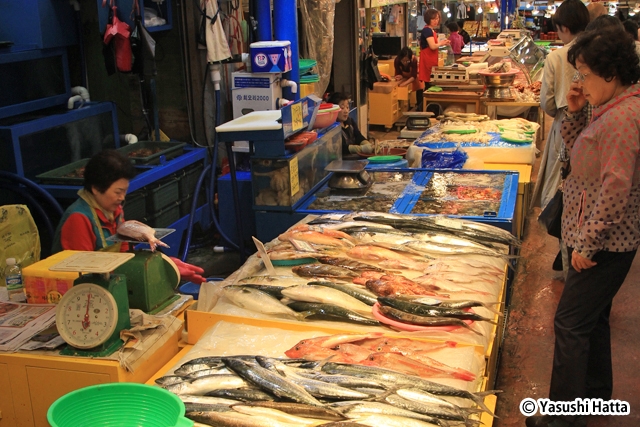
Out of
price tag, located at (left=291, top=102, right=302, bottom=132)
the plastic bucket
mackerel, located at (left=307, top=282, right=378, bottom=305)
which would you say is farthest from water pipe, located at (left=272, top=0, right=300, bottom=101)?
the plastic bucket

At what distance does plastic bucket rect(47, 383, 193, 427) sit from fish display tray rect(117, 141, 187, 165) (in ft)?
14.5

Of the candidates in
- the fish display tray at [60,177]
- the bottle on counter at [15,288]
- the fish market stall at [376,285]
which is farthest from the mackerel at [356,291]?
the fish display tray at [60,177]

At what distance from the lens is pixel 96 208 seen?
380 centimetres

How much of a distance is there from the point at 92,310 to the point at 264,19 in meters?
5.15

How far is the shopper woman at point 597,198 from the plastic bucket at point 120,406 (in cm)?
220

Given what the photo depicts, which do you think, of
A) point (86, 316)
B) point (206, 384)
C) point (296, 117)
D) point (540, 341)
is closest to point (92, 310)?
point (86, 316)

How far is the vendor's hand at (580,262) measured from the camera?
333 cm

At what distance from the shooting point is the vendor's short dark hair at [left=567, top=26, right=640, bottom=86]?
10.6 ft

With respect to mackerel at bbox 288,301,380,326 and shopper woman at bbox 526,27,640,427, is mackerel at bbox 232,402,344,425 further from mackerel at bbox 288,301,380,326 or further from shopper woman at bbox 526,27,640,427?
shopper woman at bbox 526,27,640,427

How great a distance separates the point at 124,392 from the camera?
2135mm

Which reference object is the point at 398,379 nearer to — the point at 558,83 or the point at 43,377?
the point at 43,377

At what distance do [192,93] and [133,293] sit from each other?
5.27 m

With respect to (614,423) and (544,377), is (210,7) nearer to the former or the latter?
(544,377)

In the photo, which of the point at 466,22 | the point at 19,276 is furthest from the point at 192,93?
the point at 466,22
